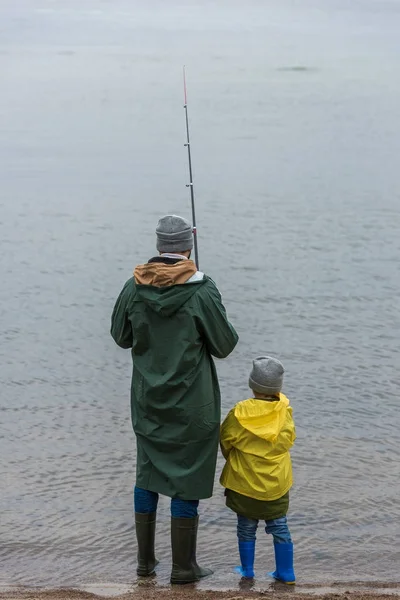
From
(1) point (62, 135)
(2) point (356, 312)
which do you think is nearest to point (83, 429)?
(2) point (356, 312)

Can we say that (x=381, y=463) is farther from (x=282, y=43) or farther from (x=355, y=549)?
(x=282, y=43)

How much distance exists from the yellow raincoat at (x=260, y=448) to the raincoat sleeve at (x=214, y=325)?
32cm

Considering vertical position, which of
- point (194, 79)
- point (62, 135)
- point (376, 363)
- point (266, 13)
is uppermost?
point (266, 13)

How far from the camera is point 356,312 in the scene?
31.0 ft

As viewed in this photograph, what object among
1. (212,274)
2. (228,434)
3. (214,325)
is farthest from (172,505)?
(212,274)

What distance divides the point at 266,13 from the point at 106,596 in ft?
106

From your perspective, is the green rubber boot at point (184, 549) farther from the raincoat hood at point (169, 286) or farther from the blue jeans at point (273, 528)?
the raincoat hood at point (169, 286)

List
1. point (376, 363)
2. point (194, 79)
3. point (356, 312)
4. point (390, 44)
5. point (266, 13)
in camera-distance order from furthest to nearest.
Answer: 1. point (266, 13)
2. point (390, 44)
3. point (194, 79)
4. point (356, 312)
5. point (376, 363)

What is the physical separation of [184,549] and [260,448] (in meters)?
0.53

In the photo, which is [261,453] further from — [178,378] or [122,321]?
[122,321]

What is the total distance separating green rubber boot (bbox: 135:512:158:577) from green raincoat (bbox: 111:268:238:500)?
19 cm

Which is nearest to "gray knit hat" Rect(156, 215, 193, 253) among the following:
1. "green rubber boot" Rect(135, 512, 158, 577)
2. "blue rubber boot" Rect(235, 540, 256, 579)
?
"green rubber boot" Rect(135, 512, 158, 577)

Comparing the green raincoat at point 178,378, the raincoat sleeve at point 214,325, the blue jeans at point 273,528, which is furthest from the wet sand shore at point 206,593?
the raincoat sleeve at point 214,325

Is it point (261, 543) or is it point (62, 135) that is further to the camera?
point (62, 135)
